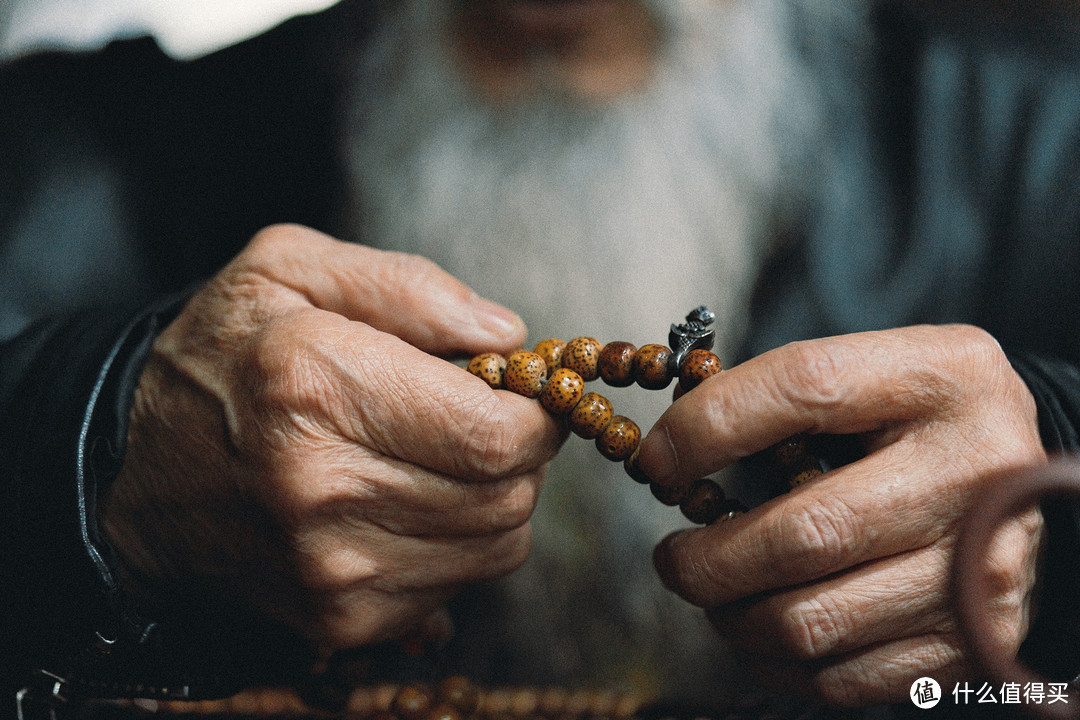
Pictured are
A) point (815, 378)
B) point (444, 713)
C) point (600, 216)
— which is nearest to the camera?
point (815, 378)

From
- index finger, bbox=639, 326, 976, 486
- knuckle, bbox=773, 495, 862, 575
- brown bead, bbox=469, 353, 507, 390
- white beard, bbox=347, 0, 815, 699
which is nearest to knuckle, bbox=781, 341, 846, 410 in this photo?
index finger, bbox=639, 326, 976, 486

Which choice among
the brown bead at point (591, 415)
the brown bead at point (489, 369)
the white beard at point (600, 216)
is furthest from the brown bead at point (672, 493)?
the white beard at point (600, 216)

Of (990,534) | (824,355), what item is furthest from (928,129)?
(990,534)

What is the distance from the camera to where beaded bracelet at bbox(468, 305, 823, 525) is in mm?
812

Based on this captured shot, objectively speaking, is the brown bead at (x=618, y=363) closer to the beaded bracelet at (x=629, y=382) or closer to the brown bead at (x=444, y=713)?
the beaded bracelet at (x=629, y=382)

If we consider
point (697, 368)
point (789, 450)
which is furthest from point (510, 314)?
point (789, 450)

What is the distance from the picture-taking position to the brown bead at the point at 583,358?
0.86m

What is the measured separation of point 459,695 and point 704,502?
52 centimetres

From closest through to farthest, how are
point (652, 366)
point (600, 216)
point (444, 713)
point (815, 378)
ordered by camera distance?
1. point (815, 378)
2. point (652, 366)
3. point (444, 713)
4. point (600, 216)

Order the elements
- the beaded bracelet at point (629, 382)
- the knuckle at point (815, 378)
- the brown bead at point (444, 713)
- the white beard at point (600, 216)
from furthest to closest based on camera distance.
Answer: the white beard at point (600, 216), the brown bead at point (444, 713), the beaded bracelet at point (629, 382), the knuckle at point (815, 378)

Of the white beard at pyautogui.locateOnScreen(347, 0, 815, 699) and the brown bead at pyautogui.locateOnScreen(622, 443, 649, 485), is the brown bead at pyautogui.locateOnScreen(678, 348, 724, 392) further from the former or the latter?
the white beard at pyautogui.locateOnScreen(347, 0, 815, 699)

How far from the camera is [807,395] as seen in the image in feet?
2.34

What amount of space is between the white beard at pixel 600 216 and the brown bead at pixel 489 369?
0.39 meters

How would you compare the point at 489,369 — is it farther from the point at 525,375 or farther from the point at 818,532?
the point at 818,532
